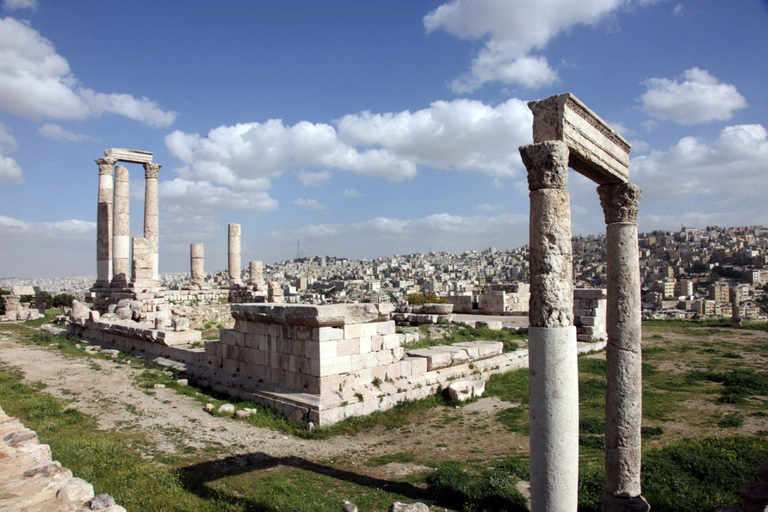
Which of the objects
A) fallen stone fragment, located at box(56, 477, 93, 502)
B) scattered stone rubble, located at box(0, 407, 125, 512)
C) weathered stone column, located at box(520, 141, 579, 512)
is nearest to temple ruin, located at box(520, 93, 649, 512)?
weathered stone column, located at box(520, 141, 579, 512)

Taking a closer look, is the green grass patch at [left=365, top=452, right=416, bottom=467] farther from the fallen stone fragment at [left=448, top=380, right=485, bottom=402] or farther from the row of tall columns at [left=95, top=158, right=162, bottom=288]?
the row of tall columns at [left=95, top=158, right=162, bottom=288]

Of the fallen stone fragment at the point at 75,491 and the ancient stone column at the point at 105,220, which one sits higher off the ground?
the ancient stone column at the point at 105,220

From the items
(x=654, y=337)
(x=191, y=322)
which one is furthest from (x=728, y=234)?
(x=191, y=322)

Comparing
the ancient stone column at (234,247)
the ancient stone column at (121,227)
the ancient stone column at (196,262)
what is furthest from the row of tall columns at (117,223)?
the ancient stone column at (234,247)

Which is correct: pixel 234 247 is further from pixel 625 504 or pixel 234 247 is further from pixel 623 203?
pixel 625 504

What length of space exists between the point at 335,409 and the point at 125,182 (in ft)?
76.3

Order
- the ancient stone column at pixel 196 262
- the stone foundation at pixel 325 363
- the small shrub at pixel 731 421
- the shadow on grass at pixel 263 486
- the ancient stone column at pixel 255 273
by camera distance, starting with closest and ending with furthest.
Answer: the shadow on grass at pixel 263 486 < the small shrub at pixel 731 421 < the stone foundation at pixel 325 363 < the ancient stone column at pixel 196 262 < the ancient stone column at pixel 255 273

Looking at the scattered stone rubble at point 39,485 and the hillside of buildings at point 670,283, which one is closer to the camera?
the scattered stone rubble at point 39,485

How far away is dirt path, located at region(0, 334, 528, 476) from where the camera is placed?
6.79m

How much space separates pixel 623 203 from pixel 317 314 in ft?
16.5

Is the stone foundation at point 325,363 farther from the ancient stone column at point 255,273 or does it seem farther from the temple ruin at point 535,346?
the ancient stone column at point 255,273

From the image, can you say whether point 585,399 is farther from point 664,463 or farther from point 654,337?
point 654,337

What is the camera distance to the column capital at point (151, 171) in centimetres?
2727

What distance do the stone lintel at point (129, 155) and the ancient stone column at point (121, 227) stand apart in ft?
Answer: 3.36
